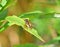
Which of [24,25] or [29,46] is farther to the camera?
[29,46]

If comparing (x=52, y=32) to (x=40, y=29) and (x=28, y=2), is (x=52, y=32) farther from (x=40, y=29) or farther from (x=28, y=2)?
(x=28, y=2)

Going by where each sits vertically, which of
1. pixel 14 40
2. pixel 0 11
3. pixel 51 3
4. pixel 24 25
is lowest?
pixel 24 25

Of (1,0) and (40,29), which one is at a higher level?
(40,29)

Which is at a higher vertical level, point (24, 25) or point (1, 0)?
point (1, 0)

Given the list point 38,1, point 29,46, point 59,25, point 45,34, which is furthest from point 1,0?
point 38,1

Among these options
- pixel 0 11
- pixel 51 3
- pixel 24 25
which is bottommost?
pixel 24 25

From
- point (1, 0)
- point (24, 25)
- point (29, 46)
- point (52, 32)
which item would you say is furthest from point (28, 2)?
point (24, 25)

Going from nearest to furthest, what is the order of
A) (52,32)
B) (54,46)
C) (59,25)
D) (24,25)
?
1. (24,25)
2. (54,46)
3. (59,25)
4. (52,32)

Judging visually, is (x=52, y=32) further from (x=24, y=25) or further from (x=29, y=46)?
(x=24, y=25)

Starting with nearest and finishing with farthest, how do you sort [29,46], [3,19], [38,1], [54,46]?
[3,19]
[29,46]
[54,46]
[38,1]

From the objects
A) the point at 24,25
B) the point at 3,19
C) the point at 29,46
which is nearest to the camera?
the point at 24,25
